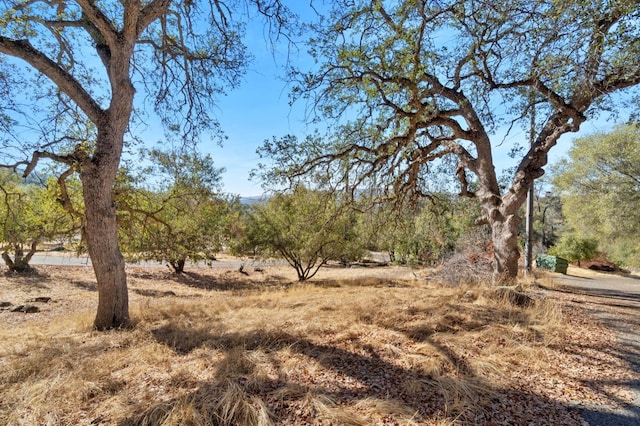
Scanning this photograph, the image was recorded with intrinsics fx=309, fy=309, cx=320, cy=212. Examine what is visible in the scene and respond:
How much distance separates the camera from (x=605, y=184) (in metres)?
16.0

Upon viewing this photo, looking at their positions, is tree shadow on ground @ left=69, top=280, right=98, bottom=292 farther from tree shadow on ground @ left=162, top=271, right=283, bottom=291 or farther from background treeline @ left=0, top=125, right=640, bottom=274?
tree shadow on ground @ left=162, top=271, right=283, bottom=291

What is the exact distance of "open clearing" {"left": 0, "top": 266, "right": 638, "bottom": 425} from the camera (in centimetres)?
279

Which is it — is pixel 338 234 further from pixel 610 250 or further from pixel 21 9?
pixel 610 250

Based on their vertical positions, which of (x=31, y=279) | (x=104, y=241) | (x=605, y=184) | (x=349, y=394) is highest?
(x=605, y=184)

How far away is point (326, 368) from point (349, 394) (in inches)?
24.0

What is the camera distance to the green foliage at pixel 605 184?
14867 mm

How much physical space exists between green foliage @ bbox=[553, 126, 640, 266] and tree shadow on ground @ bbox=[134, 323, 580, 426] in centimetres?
1641

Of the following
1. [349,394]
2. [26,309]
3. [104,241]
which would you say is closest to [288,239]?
[26,309]

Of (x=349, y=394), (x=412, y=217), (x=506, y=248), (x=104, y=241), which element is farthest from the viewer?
(x=412, y=217)

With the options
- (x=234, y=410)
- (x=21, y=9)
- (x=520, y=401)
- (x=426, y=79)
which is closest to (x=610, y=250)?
(x=426, y=79)

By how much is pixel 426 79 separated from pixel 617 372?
222 inches

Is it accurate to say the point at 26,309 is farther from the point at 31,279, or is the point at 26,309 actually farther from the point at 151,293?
the point at 31,279

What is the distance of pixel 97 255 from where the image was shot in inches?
216

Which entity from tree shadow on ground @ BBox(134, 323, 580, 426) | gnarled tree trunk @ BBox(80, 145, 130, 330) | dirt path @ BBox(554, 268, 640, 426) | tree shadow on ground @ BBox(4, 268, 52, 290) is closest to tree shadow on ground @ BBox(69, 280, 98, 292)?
tree shadow on ground @ BBox(4, 268, 52, 290)
